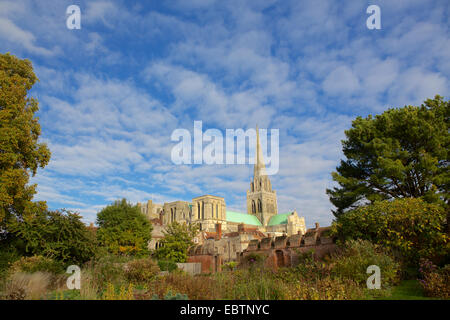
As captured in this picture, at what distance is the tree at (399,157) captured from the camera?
2280cm

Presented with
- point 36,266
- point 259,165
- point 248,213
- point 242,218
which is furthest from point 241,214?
point 36,266

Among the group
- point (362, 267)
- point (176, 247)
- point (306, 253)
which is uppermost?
point (362, 267)

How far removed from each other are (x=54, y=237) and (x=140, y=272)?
799 cm

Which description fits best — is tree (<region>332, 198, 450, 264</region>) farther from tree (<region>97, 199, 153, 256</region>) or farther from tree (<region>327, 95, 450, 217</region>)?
tree (<region>97, 199, 153, 256</region>)

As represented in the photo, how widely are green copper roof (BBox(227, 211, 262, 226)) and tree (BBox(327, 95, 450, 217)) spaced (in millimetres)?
96528

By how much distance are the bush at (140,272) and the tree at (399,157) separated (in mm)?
17965

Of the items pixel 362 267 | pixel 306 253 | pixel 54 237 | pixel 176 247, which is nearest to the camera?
pixel 362 267

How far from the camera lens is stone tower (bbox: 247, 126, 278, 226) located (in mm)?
130900

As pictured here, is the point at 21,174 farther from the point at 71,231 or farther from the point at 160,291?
the point at 160,291

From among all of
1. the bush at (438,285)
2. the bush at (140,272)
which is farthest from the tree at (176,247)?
the bush at (438,285)

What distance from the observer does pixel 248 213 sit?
13650 centimetres

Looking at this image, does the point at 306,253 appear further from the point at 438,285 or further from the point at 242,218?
the point at 242,218

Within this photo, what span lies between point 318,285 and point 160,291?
5.86m

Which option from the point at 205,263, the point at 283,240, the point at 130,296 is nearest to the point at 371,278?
the point at 130,296
